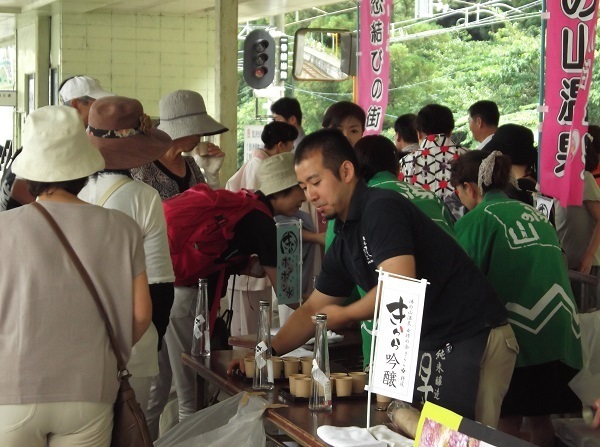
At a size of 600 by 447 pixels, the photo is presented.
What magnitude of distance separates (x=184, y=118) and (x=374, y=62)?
3.69m

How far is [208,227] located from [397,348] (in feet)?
4.85

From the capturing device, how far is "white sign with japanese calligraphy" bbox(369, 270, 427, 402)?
7.90ft

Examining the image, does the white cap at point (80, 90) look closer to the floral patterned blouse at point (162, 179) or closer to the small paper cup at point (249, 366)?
the floral patterned blouse at point (162, 179)

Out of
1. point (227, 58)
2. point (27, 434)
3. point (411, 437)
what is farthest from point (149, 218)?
point (227, 58)

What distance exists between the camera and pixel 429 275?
2.76 metres

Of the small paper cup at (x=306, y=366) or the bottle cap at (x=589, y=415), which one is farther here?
the small paper cup at (x=306, y=366)

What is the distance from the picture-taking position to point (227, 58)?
9.81 meters

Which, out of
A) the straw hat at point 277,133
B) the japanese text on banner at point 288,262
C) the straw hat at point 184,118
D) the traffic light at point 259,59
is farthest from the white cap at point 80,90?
the traffic light at point 259,59

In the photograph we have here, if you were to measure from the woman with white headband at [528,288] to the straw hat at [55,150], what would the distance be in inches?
62.7

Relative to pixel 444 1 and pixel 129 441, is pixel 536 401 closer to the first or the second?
pixel 129 441

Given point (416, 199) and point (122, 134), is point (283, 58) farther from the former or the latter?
point (122, 134)

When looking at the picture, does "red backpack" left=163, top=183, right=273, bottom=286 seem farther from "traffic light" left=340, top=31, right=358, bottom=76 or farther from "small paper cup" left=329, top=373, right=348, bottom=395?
"traffic light" left=340, top=31, right=358, bottom=76

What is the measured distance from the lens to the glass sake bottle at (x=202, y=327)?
3.56m

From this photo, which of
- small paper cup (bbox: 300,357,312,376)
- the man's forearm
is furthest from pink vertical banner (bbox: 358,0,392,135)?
small paper cup (bbox: 300,357,312,376)
